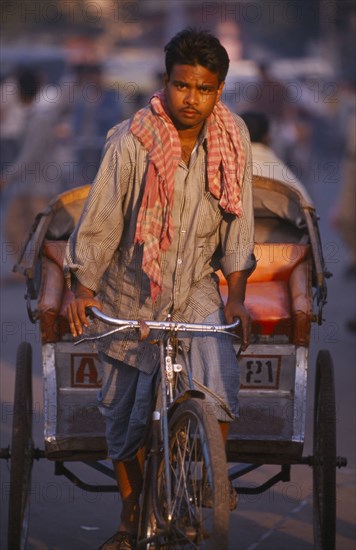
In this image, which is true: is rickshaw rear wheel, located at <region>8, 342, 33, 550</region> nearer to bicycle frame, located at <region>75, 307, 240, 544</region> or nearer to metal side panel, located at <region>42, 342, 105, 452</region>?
metal side panel, located at <region>42, 342, 105, 452</region>

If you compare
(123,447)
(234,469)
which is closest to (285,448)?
(234,469)

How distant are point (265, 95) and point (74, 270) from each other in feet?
46.7

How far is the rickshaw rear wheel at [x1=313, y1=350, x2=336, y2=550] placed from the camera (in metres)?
4.41

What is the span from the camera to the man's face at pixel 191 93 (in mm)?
3871

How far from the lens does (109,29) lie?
49938mm

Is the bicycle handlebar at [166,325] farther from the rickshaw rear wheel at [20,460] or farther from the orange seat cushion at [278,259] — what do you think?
the orange seat cushion at [278,259]

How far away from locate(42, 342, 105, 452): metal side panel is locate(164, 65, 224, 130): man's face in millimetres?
1076

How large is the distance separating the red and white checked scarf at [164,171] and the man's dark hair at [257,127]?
3.90 metres

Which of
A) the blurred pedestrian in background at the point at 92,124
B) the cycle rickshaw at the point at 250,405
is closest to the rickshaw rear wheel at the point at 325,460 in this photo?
the cycle rickshaw at the point at 250,405

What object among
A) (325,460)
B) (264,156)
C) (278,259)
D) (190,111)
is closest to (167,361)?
(190,111)

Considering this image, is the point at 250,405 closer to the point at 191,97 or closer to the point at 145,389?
the point at 145,389

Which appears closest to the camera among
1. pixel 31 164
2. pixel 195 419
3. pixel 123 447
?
pixel 195 419

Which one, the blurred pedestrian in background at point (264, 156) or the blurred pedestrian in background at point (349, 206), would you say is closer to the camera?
the blurred pedestrian in background at point (264, 156)

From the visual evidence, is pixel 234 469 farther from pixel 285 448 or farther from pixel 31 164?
pixel 31 164
